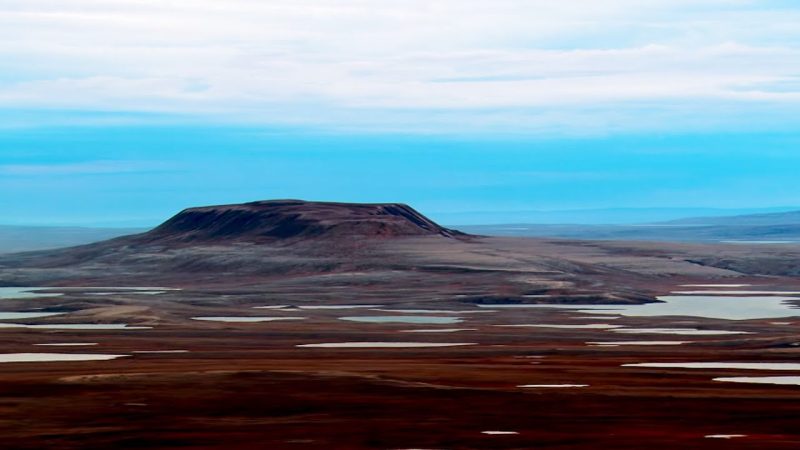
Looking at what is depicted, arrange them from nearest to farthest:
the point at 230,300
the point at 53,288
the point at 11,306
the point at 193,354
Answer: the point at 193,354 → the point at 11,306 → the point at 230,300 → the point at 53,288

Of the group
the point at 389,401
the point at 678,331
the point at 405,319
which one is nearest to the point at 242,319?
the point at 405,319

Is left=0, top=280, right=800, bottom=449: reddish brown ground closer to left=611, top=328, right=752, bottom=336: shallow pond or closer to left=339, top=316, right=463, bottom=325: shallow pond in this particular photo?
left=611, top=328, right=752, bottom=336: shallow pond

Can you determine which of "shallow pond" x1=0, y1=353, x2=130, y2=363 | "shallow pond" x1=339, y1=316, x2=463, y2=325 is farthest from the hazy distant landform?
"shallow pond" x1=0, y1=353, x2=130, y2=363

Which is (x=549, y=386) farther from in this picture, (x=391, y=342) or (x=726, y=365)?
(x=391, y=342)

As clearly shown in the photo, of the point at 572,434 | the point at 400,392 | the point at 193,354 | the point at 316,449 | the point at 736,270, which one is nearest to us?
the point at 316,449

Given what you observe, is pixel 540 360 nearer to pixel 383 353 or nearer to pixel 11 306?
pixel 383 353

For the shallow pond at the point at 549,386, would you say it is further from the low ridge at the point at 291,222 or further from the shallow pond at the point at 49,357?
the low ridge at the point at 291,222

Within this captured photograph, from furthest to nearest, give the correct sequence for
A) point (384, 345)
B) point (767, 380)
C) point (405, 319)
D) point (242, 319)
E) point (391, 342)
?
1. point (405, 319)
2. point (242, 319)
3. point (391, 342)
4. point (384, 345)
5. point (767, 380)

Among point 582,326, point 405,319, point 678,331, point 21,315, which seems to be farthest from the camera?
point 21,315

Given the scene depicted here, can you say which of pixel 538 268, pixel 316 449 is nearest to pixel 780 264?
pixel 538 268
